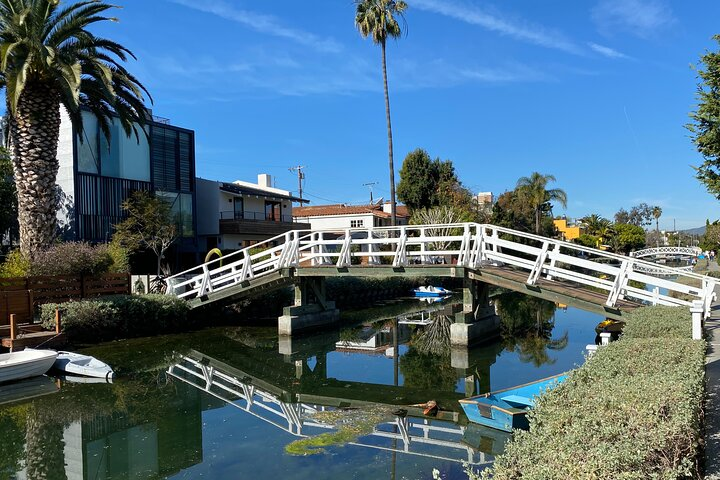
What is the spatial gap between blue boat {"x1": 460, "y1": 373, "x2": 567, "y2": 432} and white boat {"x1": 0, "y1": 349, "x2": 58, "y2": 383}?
10.6m

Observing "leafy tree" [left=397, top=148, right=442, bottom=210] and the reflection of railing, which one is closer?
the reflection of railing

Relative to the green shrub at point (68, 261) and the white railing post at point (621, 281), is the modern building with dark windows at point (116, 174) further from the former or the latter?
the white railing post at point (621, 281)

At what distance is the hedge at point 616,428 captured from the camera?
4.24 m

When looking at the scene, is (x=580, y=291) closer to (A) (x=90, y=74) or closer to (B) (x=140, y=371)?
(B) (x=140, y=371)

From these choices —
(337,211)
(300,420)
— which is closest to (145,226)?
(300,420)

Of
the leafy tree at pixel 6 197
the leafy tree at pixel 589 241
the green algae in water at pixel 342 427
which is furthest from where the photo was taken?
the leafy tree at pixel 589 241

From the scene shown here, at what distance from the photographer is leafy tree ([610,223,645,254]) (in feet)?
285

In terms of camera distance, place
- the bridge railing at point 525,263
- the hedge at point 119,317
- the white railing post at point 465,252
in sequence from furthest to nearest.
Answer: the hedge at point 119,317, the white railing post at point 465,252, the bridge railing at point 525,263

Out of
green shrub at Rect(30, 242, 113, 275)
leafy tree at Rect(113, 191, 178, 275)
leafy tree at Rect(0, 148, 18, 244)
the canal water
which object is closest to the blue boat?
the canal water

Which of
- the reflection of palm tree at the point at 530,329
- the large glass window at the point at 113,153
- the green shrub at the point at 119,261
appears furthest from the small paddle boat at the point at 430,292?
the green shrub at the point at 119,261

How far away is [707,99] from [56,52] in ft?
67.6

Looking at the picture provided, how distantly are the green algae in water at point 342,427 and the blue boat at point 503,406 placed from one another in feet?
6.24

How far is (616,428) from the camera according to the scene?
4719mm

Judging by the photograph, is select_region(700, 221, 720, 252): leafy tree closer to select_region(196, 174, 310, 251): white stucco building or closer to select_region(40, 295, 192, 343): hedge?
select_region(196, 174, 310, 251): white stucco building
